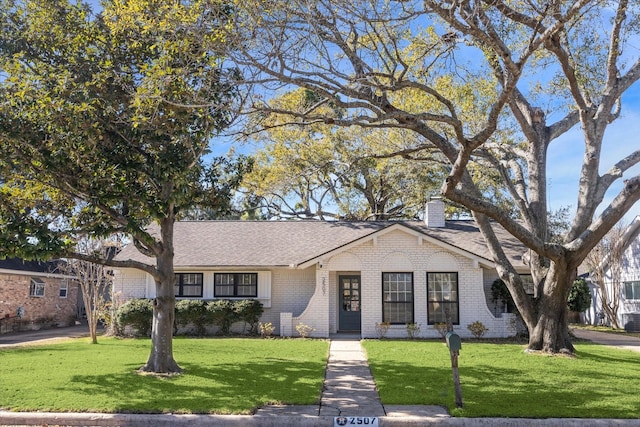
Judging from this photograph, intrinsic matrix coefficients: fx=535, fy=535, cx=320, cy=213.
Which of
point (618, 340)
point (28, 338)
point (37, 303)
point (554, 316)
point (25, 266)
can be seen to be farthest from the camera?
point (37, 303)

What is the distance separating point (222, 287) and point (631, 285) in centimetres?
1939

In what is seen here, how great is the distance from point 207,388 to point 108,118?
5603 mm

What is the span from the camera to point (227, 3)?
35.2ft

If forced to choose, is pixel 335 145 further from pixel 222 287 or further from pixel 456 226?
pixel 222 287

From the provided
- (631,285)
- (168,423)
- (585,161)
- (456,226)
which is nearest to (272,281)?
(456,226)

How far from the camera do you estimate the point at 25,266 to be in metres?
26.8

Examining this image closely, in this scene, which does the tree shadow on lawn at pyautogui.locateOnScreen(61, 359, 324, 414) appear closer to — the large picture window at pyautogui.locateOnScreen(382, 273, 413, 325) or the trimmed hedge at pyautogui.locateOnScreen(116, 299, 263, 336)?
the trimmed hedge at pyautogui.locateOnScreen(116, 299, 263, 336)

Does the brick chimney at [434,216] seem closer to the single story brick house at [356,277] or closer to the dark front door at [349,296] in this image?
the single story brick house at [356,277]

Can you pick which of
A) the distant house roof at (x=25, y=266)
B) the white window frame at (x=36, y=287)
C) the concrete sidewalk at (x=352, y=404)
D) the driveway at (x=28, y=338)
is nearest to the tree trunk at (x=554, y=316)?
the concrete sidewalk at (x=352, y=404)

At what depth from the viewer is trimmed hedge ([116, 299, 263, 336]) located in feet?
65.7

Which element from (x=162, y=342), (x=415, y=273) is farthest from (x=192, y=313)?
(x=162, y=342)

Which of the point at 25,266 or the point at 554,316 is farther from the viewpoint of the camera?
the point at 25,266

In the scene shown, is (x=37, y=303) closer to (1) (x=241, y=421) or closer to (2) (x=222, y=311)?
(2) (x=222, y=311)

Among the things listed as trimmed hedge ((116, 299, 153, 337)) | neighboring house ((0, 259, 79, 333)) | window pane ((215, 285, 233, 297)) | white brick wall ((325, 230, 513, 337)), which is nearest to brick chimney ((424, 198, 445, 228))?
white brick wall ((325, 230, 513, 337))
